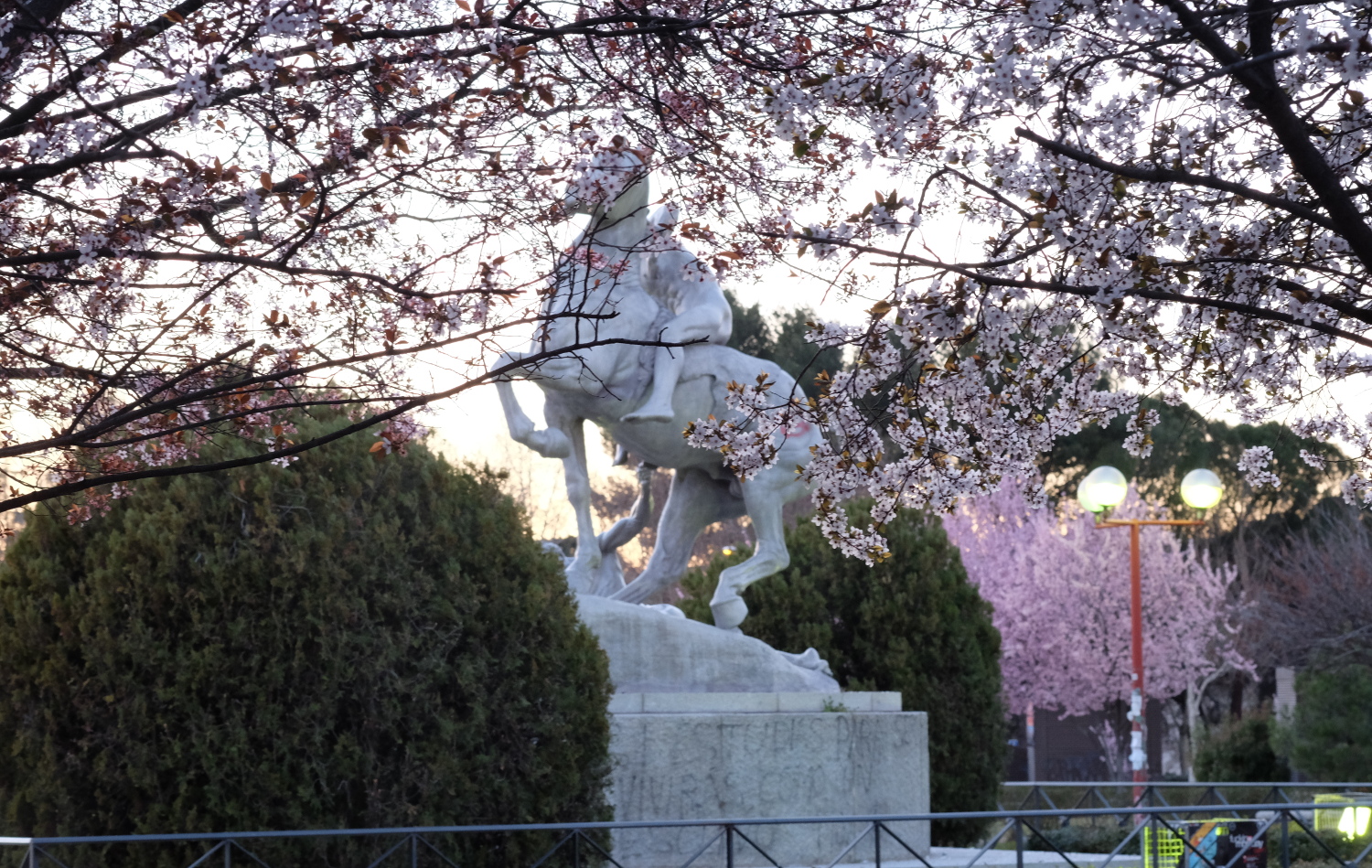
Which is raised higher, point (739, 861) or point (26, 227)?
point (26, 227)

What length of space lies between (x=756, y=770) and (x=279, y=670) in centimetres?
297

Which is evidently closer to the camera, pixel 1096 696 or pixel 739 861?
pixel 739 861

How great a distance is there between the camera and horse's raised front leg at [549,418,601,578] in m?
9.69

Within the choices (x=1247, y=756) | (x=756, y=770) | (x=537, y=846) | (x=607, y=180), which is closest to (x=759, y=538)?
(x=756, y=770)

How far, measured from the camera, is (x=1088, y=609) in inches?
1211

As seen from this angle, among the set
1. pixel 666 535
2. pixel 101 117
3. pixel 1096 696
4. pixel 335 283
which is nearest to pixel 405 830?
pixel 335 283

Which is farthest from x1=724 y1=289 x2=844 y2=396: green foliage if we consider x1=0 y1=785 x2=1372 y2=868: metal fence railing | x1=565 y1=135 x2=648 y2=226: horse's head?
x1=565 y1=135 x2=648 y2=226: horse's head

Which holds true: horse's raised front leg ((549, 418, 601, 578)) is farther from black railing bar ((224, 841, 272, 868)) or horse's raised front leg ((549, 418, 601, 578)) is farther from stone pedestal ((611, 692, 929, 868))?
black railing bar ((224, 841, 272, 868))

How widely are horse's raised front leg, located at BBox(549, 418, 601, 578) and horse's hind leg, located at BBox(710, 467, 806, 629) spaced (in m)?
0.82

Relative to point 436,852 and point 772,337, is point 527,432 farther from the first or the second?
point 772,337

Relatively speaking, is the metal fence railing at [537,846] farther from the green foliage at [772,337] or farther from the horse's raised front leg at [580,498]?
the green foliage at [772,337]

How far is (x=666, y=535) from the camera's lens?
10.4 meters

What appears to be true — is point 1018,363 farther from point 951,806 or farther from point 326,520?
point 951,806

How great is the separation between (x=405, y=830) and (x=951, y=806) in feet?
22.5
